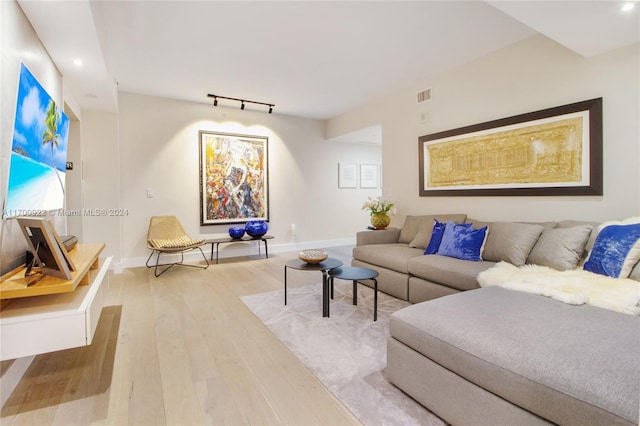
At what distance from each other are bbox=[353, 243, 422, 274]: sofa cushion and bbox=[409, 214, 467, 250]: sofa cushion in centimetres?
10

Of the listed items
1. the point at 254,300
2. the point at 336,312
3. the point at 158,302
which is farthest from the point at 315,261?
the point at 158,302

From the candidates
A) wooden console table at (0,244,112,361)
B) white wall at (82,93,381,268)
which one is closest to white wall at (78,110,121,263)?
white wall at (82,93,381,268)

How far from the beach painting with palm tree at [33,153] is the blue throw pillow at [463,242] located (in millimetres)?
3354

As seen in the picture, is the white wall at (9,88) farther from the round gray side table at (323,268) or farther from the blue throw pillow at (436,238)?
the blue throw pillow at (436,238)

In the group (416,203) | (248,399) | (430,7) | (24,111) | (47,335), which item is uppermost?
(430,7)

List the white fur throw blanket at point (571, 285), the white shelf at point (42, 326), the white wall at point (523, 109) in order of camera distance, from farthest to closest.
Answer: the white wall at point (523, 109) < the white fur throw blanket at point (571, 285) < the white shelf at point (42, 326)

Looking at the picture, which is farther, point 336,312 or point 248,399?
point 336,312

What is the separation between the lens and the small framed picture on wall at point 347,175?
668cm

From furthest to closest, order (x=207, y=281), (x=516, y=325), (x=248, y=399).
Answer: (x=207, y=281)
(x=248, y=399)
(x=516, y=325)

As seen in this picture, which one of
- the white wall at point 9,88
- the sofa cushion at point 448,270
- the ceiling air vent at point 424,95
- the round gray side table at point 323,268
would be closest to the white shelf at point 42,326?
the white wall at point 9,88

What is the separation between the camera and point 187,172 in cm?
507

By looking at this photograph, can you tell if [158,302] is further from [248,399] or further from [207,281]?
[248,399]

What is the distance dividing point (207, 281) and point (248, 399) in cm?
253

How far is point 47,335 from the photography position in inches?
57.6
